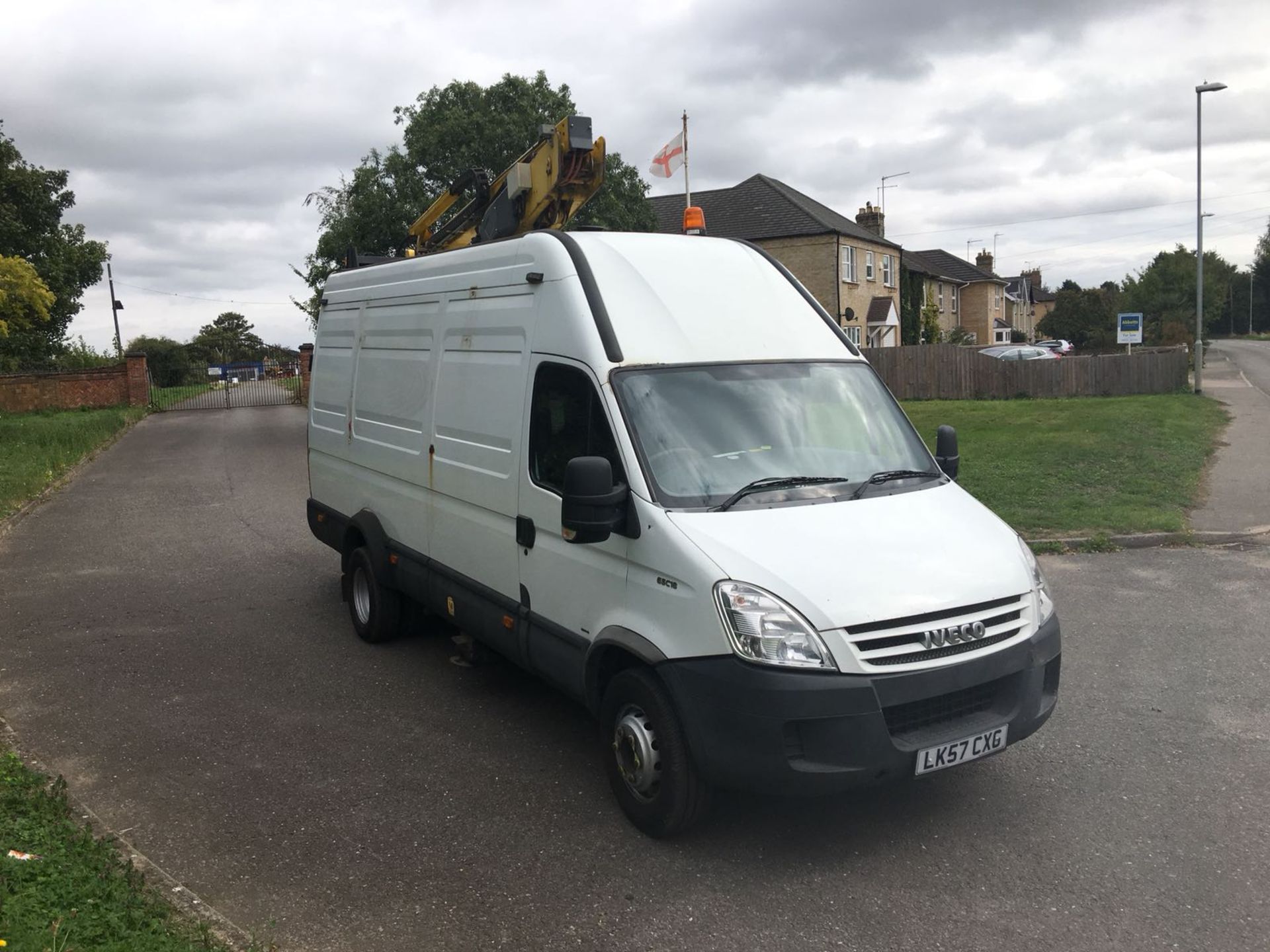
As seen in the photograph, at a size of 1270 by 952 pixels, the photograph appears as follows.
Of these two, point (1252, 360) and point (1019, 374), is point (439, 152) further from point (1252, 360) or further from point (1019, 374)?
point (1252, 360)

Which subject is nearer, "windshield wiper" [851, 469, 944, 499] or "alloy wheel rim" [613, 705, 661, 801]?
"alloy wheel rim" [613, 705, 661, 801]

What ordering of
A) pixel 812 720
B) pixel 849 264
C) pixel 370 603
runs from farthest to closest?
pixel 849 264 → pixel 370 603 → pixel 812 720

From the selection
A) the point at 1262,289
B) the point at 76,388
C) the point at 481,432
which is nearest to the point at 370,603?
the point at 481,432

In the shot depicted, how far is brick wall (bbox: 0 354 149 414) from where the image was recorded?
1179 inches

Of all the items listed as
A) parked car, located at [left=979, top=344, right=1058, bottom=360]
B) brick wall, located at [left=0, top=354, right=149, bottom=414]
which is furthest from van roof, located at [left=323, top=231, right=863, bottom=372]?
parked car, located at [left=979, top=344, right=1058, bottom=360]

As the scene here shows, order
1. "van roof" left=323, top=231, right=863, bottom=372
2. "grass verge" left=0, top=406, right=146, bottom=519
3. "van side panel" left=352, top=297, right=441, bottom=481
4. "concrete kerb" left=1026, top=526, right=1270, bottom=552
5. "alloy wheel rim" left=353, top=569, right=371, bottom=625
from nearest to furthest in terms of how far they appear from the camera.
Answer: "van roof" left=323, top=231, right=863, bottom=372
"van side panel" left=352, top=297, right=441, bottom=481
"alloy wheel rim" left=353, top=569, right=371, bottom=625
"concrete kerb" left=1026, top=526, right=1270, bottom=552
"grass verge" left=0, top=406, right=146, bottom=519

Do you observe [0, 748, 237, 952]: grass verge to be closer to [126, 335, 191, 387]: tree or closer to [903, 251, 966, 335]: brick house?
[126, 335, 191, 387]: tree

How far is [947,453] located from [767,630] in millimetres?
2119

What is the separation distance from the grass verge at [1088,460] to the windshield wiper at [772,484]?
6.44 m

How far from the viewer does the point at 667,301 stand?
5.14 meters

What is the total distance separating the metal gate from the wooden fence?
19834 millimetres

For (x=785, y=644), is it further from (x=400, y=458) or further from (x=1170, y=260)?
(x=1170, y=260)

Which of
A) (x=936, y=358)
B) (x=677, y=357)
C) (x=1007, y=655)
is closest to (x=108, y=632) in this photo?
(x=677, y=357)

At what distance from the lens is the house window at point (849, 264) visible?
4225 centimetres
